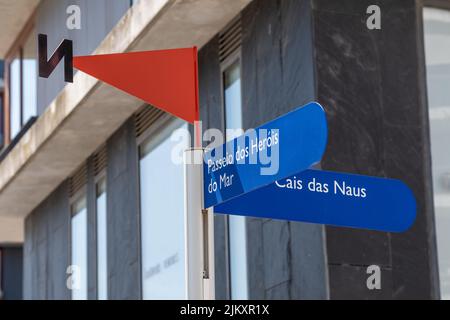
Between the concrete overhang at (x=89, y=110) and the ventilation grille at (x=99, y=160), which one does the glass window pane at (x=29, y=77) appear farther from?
the ventilation grille at (x=99, y=160)

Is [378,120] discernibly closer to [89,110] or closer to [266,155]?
[89,110]

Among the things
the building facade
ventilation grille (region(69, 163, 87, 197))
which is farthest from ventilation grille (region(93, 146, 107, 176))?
ventilation grille (region(69, 163, 87, 197))

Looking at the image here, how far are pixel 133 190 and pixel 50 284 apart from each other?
14.7 feet

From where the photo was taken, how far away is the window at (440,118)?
11953 mm

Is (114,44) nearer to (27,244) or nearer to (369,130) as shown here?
(369,130)

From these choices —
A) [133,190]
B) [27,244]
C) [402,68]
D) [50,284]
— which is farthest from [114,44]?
[27,244]

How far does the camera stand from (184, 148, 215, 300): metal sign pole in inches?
233

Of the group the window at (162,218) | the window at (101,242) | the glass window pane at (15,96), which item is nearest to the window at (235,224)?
the window at (162,218)

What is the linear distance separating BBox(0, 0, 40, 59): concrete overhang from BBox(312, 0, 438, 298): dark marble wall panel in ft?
29.6

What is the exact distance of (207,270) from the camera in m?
5.95

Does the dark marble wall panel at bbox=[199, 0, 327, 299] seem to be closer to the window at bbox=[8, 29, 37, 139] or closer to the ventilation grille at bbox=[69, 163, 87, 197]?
the ventilation grille at bbox=[69, 163, 87, 197]

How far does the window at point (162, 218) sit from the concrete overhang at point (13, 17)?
451 centimetres

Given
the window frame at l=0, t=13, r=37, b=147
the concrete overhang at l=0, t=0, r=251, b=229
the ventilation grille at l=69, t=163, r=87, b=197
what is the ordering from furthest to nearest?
the window frame at l=0, t=13, r=37, b=147, the ventilation grille at l=69, t=163, r=87, b=197, the concrete overhang at l=0, t=0, r=251, b=229

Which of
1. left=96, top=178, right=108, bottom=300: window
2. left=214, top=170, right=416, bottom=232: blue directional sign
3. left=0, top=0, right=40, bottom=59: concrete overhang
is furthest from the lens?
left=0, top=0, right=40, bottom=59: concrete overhang
